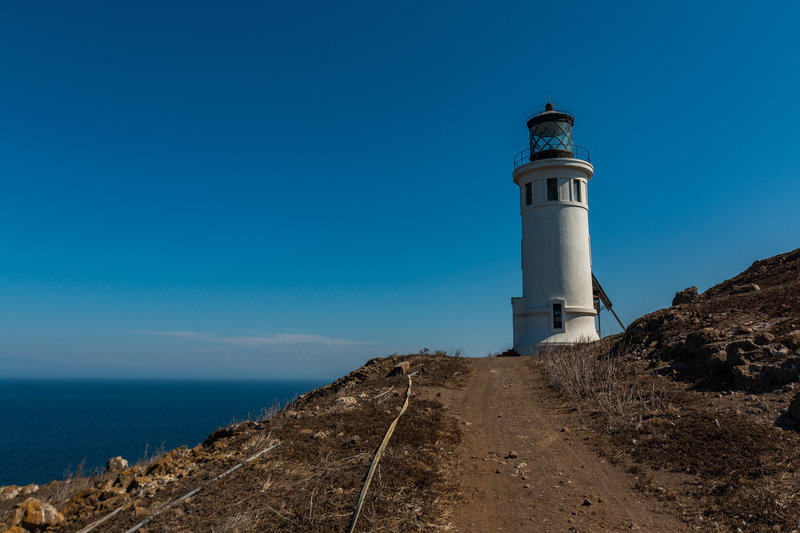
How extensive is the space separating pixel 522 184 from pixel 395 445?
2156 centimetres

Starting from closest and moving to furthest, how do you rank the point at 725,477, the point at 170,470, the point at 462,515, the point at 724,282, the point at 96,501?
the point at 462,515 → the point at 725,477 → the point at 96,501 → the point at 170,470 → the point at 724,282

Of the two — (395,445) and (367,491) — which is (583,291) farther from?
(367,491)

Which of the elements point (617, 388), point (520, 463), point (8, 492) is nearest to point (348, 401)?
point (520, 463)

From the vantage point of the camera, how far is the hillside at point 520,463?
5344 millimetres

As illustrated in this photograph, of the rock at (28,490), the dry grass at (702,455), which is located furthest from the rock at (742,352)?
the rock at (28,490)

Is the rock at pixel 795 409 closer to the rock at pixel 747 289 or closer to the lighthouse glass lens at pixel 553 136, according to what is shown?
the rock at pixel 747 289

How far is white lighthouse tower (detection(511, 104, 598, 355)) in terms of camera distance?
976 inches

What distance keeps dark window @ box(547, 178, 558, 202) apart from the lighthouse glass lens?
2198 mm

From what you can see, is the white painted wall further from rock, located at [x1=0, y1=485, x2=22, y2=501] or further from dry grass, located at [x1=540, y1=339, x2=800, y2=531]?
rock, located at [x1=0, y1=485, x2=22, y2=501]

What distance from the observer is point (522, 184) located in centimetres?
2677

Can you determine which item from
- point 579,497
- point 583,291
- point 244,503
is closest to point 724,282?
point 583,291

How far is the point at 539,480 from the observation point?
657 centimetres

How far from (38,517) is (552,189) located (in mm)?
24300

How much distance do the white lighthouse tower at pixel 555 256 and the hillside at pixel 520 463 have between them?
12.4 meters
